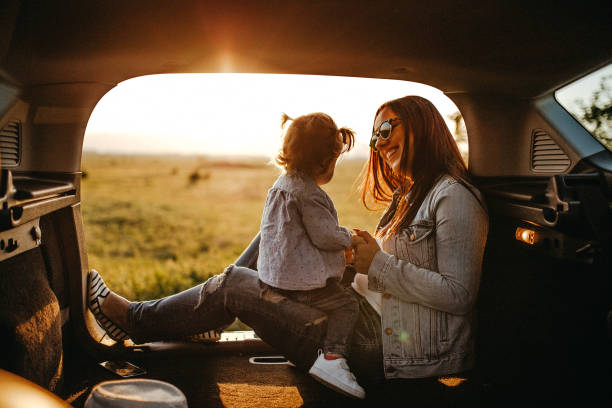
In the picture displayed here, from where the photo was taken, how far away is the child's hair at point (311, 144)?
2.27m

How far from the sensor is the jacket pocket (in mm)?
2012

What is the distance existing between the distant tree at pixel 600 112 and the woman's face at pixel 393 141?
86cm

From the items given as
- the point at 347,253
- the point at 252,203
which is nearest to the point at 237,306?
the point at 347,253

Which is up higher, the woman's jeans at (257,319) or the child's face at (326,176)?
the child's face at (326,176)

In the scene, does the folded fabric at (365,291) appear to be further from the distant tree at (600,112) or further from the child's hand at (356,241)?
the distant tree at (600,112)

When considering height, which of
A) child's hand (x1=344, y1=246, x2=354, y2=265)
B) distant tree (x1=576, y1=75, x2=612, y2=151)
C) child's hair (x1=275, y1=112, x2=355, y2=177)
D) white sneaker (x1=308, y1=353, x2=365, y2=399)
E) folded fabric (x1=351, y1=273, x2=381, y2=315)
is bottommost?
white sneaker (x1=308, y1=353, x2=365, y2=399)

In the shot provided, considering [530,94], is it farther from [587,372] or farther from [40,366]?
[40,366]

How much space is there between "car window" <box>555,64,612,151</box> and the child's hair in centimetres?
115

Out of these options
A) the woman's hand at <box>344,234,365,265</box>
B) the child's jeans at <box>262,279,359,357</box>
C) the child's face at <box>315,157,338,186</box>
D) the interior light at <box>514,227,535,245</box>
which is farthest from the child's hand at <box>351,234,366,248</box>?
the interior light at <box>514,227,535,245</box>

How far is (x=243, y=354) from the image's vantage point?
2.68 m

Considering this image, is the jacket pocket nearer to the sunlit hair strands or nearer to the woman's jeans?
the sunlit hair strands

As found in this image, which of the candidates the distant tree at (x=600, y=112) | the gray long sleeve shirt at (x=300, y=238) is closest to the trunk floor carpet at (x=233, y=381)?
the gray long sleeve shirt at (x=300, y=238)

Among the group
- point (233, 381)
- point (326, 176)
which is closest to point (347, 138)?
point (326, 176)

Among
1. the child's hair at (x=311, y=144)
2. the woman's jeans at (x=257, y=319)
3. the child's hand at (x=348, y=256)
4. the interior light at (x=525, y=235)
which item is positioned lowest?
the woman's jeans at (x=257, y=319)
